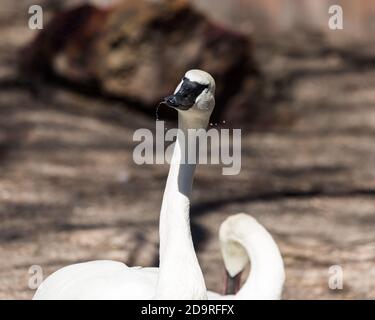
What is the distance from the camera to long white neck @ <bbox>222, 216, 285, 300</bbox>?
491 centimetres

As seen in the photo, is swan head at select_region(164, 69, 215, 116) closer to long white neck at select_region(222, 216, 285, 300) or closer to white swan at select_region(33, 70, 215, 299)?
white swan at select_region(33, 70, 215, 299)

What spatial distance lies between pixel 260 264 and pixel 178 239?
0.94m

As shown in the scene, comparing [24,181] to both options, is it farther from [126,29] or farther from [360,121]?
[360,121]

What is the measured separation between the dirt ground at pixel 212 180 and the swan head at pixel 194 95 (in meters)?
2.27

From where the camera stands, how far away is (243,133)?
9258 mm

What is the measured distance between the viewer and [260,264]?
5004 millimetres

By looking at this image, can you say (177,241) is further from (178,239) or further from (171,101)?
(171,101)

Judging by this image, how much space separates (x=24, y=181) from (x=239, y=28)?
132 inches

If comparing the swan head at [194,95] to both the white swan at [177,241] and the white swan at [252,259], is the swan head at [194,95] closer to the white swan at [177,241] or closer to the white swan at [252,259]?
the white swan at [177,241]

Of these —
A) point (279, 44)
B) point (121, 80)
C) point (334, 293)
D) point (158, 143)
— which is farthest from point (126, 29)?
point (334, 293)

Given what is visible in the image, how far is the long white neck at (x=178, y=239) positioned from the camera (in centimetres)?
412

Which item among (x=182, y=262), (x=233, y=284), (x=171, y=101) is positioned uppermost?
(x=171, y=101)

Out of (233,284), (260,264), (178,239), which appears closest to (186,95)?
(178,239)

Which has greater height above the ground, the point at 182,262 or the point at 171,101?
the point at 171,101
